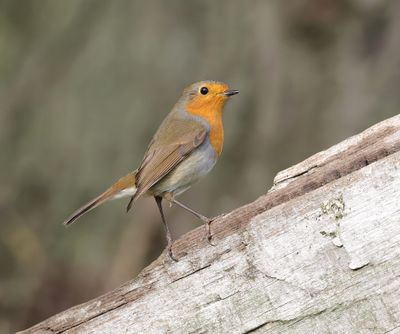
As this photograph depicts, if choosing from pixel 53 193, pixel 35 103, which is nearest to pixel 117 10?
pixel 35 103

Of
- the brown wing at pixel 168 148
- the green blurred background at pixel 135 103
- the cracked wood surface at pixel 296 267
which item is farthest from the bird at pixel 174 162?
the cracked wood surface at pixel 296 267

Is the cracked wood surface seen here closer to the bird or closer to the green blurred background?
the bird

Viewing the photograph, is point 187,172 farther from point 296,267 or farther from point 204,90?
point 296,267

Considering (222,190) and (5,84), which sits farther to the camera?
(5,84)

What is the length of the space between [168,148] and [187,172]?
18 cm

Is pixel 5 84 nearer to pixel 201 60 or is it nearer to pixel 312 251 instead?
pixel 201 60

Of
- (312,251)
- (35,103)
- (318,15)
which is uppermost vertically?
(35,103)

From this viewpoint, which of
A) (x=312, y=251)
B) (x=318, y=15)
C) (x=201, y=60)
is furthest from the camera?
(x=201, y=60)

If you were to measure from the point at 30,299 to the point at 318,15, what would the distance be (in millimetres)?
2906

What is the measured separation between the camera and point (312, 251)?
2.39 metres

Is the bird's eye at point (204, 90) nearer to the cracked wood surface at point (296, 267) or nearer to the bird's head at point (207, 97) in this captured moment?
the bird's head at point (207, 97)

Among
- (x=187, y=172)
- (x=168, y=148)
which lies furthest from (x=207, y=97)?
(x=187, y=172)

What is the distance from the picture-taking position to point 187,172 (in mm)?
4332

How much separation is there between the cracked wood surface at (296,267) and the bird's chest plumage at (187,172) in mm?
1759
